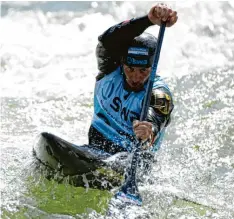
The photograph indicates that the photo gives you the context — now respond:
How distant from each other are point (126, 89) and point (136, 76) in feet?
0.66

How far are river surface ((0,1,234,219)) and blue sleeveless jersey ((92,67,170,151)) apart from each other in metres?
0.47

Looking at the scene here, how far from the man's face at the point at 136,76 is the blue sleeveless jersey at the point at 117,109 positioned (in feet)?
0.20

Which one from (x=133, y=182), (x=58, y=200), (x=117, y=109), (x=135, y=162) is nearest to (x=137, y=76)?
(x=117, y=109)

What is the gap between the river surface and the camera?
5340mm

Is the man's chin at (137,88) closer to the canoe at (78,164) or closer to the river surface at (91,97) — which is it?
the canoe at (78,164)

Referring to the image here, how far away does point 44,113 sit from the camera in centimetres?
795

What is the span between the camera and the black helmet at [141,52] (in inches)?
198

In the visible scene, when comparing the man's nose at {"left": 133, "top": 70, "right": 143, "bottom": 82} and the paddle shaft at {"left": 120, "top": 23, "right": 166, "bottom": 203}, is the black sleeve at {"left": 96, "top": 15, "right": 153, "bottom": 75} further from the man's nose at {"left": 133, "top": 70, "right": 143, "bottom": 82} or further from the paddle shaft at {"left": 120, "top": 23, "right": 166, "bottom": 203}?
the paddle shaft at {"left": 120, "top": 23, "right": 166, "bottom": 203}

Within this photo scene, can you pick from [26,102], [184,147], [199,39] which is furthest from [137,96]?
[199,39]

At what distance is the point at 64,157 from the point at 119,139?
2.14ft

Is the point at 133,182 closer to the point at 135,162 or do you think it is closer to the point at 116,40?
the point at 135,162

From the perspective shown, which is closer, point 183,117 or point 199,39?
point 183,117

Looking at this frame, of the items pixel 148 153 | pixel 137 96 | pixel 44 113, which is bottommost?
pixel 44 113

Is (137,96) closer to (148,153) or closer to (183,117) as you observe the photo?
(148,153)
